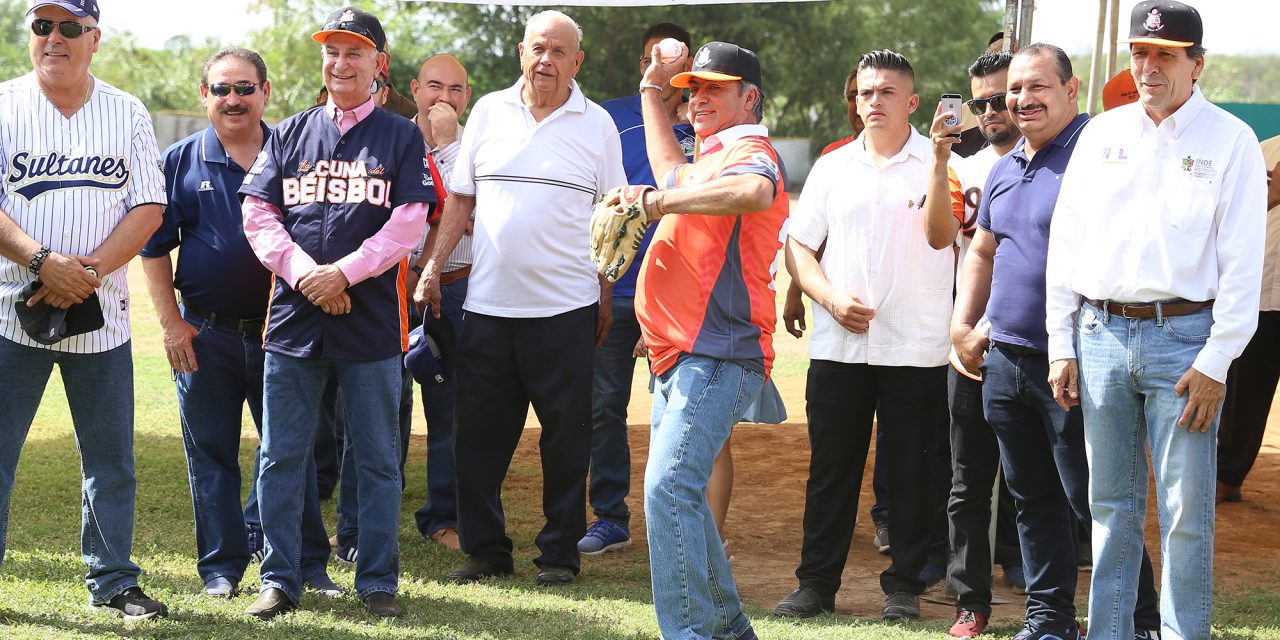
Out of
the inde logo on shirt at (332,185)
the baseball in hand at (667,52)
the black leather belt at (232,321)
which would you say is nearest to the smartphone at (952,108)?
the baseball in hand at (667,52)

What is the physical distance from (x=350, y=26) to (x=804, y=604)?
9.26ft

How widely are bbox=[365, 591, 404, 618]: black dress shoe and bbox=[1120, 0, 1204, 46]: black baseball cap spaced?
3.22 metres

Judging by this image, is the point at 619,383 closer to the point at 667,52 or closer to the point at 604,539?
the point at 604,539

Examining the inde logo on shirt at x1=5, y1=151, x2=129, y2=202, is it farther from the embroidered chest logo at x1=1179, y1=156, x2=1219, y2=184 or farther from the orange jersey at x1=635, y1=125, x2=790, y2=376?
the embroidered chest logo at x1=1179, y1=156, x2=1219, y2=184

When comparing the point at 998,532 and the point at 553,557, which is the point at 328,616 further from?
the point at 998,532

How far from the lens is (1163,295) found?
410cm

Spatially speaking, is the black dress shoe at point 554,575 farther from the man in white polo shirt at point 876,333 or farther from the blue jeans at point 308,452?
the man in white polo shirt at point 876,333

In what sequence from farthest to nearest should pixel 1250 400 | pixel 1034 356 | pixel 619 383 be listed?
1. pixel 1250 400
2. pixel 619 383
3. pixel 1034 356

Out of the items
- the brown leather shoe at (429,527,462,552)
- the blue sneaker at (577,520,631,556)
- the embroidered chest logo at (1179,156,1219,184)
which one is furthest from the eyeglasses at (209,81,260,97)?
the embroidered chest logo at (1179,156,1219,184)

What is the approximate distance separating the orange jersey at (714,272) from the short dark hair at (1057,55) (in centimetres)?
104

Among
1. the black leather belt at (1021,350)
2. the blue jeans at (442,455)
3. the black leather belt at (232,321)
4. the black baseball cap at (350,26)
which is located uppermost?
the black baseball cap at (350,26)

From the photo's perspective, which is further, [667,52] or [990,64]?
[990,64]

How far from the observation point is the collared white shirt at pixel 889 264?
5191 mm

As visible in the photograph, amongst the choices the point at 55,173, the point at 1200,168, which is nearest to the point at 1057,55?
the point at 1200,168
